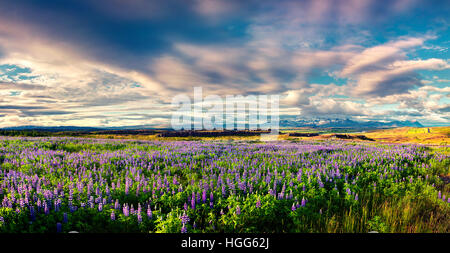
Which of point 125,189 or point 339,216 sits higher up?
point 125,189

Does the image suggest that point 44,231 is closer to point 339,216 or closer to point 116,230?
point 116,230

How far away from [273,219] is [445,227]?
317 cm

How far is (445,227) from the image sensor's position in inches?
154

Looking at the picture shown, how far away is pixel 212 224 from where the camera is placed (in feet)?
11.6

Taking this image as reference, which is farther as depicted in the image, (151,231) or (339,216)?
(339,216)

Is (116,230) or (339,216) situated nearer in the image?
(116,230)

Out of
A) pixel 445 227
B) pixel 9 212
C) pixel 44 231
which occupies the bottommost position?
pixel 445 227
